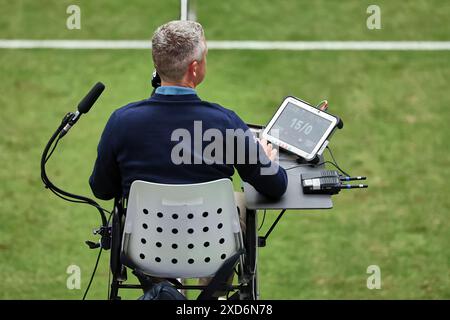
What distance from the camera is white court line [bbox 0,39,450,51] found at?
27.6 feet

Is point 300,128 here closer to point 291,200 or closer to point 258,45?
point 291,200

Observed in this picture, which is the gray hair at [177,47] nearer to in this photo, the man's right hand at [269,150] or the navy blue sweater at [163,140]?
the navy blue sweater at [163,140]

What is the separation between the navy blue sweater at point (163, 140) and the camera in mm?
4465

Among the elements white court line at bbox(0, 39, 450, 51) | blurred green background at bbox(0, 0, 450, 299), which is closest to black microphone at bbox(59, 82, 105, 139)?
blurred green background at bbox(0, 0, 450, 299)

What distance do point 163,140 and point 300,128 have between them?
3.15ft

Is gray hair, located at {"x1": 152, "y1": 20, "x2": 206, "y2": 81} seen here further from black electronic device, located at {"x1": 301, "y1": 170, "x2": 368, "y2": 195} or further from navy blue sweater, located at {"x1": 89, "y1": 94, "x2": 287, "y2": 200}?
black electronic device, located at {"x1": 301, "y1": 170, "x2": 368, "y2": 195}

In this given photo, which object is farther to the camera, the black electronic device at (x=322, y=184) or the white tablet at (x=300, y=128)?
the white tablet at (x=300, y=128)

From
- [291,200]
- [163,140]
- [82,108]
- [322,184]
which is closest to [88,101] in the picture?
[82,108]

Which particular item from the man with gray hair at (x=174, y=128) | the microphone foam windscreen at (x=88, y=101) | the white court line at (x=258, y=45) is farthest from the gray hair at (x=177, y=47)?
the white court line at (x=258, y=45)

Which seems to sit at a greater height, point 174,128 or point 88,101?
point 88,101

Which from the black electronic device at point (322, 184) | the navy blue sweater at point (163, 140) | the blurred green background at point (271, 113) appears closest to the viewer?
the navy blue sweater at point (163, 140)

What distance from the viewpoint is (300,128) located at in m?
5.11

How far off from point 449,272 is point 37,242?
112 inches

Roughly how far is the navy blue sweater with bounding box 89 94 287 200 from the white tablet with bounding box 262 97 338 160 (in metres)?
0.53
